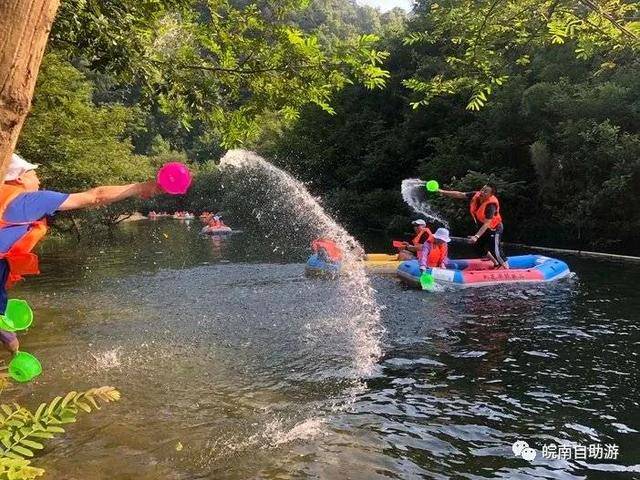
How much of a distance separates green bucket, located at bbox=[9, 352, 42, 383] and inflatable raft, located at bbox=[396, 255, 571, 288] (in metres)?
11.3

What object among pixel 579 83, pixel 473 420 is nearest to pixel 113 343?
pixel 473 420

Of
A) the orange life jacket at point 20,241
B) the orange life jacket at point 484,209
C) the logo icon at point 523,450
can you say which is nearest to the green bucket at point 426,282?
the orange life jacket at point 484,209

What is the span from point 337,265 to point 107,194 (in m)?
12.4

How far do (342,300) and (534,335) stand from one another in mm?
4121

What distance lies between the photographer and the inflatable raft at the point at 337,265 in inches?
589

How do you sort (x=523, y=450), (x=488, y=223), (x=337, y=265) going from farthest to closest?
(x=337, y=265) → (x=488, y=223) → (x=523, y=450)

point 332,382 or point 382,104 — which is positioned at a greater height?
point 382,104

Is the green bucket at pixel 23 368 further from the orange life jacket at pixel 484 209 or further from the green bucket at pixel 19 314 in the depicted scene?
the orange life jacket at pixel 484 209

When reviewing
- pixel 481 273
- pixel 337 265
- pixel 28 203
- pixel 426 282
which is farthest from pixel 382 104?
pixel 28 203

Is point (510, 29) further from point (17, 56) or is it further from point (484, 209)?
point (484, 209)

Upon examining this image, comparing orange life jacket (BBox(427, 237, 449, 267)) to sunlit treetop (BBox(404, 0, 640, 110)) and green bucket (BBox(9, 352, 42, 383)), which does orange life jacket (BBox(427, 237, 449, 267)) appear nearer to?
sunlit treetop (BBox(404, 0, 640, 110))

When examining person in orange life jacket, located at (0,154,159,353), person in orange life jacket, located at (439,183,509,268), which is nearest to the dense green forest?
person in orange life jacket, located at (0,154,159,353)

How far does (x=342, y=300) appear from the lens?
12086mm

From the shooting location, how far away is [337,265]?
15055mm
